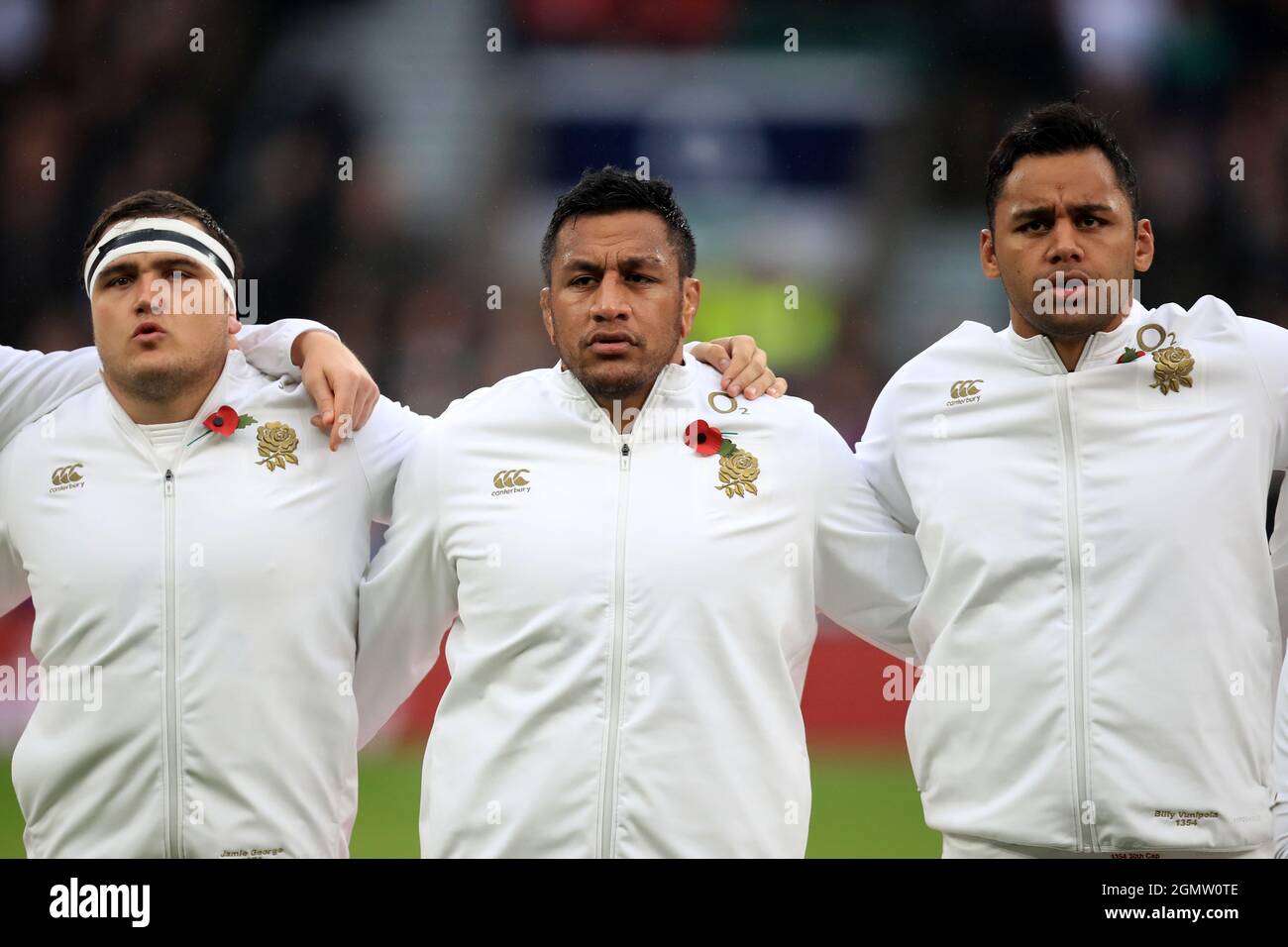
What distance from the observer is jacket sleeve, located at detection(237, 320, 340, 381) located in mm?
4230

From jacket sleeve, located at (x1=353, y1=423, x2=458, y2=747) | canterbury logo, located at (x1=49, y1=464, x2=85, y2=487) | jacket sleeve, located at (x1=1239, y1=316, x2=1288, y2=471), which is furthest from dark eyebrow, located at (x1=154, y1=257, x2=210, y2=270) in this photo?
jacket sleeve, located at (x1=1239, y1=316, x2=1288, y2=471)

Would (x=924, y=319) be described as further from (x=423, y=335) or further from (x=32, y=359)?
(x=32, y=359)

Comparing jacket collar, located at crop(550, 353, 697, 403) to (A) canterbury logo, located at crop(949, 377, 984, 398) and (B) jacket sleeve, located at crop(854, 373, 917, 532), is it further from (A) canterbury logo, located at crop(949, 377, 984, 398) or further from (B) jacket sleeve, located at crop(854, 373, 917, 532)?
(A) canterbury logo, located at crop(949, 377, 984, 398)

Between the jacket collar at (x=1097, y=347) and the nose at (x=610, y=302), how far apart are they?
104 centimetres

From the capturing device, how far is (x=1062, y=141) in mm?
3867

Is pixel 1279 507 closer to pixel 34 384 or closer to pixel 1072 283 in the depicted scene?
pixel 1072 283

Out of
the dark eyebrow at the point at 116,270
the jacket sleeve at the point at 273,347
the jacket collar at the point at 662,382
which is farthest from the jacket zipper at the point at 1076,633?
the dark eyebrow at the point at 116,270

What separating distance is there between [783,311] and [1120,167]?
20.9 feet

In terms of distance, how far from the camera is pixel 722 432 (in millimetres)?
3982

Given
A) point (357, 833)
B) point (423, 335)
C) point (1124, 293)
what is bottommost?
point (357, 833)

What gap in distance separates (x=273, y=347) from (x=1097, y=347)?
2251mm

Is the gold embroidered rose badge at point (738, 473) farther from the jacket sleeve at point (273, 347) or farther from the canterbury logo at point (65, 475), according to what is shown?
the canterbury logo at point (65, 475)

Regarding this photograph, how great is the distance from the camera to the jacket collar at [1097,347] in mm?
3857
